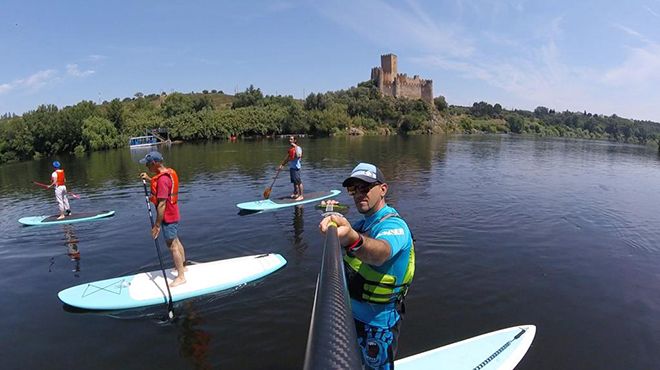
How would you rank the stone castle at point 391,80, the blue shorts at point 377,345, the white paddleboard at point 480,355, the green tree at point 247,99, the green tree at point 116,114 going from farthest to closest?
the stone castle at point 391,80 → the green tree at point 247,99 → the green tree at point 116,114 → the white paddleboard at point 480,355 → the blue shorts at point 377,345

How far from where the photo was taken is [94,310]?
859cm

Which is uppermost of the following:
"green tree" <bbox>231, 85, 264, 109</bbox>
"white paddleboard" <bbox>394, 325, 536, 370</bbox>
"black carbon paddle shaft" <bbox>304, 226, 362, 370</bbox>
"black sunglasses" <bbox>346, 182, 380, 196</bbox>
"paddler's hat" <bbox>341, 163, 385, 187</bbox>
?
"green tree" <bbox>231, 85, 264, 109</bbox>

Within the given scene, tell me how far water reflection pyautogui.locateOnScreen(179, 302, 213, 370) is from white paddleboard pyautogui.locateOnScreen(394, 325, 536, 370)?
351cm

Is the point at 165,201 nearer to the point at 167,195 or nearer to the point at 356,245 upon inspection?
the point at 167,195

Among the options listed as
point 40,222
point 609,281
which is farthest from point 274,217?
point 609,281

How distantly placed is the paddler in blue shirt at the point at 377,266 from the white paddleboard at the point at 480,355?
231 centimetres

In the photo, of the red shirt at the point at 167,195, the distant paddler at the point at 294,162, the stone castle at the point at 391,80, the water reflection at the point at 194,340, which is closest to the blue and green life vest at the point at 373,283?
the water reflection at the point at 194,340

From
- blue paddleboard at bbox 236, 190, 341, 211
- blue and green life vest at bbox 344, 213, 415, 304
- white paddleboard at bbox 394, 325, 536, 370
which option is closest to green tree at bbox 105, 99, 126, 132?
blue paddleboard at bbox 236, 190, 341, 211

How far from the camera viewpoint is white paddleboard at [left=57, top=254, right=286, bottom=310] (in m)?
8.63

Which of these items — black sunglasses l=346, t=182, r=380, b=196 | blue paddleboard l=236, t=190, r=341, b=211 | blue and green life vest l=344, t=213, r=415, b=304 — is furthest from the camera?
blue paddleboard l=236, t=190, r=341, b=211

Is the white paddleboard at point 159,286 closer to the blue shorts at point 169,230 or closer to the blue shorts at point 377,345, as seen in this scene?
the blue shorts at point 169,230

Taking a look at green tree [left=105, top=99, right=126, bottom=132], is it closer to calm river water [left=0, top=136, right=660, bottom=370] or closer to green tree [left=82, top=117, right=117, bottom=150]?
green tree [left=82, top=117, right=117, bottom=150]

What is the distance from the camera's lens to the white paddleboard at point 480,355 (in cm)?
582

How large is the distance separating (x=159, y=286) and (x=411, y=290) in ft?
19.7
